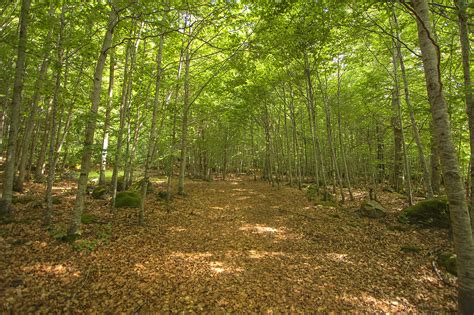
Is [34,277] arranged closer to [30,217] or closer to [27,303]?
[27,303]

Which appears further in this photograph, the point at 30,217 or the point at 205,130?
the point at 205,130

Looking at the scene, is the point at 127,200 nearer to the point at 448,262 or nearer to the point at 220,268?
the point at 220,268

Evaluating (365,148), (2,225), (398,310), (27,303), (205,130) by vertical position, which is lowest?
(398,310)

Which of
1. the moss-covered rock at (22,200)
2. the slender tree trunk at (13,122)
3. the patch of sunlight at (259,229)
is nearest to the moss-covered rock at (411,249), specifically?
the patch of sunlight at (259,229)

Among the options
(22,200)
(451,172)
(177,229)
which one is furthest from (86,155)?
(451,172)

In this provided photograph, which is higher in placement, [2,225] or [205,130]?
[205,130]

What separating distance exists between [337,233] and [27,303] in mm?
8708

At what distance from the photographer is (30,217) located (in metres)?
7.57

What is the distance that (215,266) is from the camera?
18.7ft

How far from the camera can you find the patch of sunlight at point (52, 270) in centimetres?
475

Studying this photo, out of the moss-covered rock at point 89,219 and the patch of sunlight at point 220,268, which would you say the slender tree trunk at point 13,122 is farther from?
the patch of sunlight at point 220,268

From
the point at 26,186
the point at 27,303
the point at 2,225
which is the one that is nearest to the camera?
the point at 27,303

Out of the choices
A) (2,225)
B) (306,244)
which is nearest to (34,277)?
(2,225)

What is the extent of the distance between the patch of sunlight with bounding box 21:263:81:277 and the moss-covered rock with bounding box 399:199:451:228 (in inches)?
467
